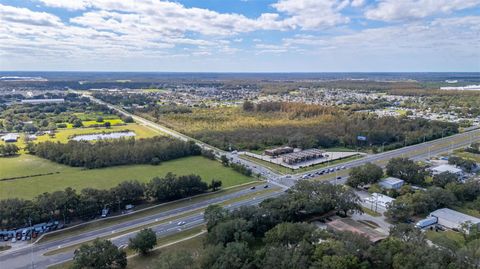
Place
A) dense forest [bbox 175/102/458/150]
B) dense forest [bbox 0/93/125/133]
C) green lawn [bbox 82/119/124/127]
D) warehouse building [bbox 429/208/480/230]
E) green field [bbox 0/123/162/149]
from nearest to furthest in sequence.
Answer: warehouse building [bbox 429/208/480/230]
dense forest [bbox 175/102/458/150]
green field [bbox 0/123/162/149]
dense forest [bbox 0/93/125/133]
green lawn [bbox 82/119/124/127]

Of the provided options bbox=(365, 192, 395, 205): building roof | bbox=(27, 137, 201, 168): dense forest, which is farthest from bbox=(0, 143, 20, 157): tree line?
bbox=(365, 192, 395, 205): building roof

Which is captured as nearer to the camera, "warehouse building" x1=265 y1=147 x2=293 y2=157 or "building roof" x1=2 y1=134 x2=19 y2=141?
"warehouse building" x1=265 y1=147 x2=293 y2=157

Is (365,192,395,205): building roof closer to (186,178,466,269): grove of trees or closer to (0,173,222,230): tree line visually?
(186,178,466,269): grove of trees

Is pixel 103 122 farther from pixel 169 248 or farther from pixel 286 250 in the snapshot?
pixel 286 250

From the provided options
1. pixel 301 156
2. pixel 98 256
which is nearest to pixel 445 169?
pixel 301 156

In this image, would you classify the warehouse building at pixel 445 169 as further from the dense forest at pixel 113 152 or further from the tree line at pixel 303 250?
the dense forest at pixel 113 152

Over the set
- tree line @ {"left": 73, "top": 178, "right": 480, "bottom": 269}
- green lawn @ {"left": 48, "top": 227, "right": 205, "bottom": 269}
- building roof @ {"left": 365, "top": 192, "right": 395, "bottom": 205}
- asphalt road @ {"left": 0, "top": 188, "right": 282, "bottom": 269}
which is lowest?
asphalt road @ {"left": 0, "top": 188, "right": 282, "bottom": 269}

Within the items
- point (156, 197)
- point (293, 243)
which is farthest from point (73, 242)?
point (293, 243)

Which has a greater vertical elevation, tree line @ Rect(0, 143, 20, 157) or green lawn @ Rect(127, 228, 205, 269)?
tree line @ Rect(0, 143, 20, 157)
